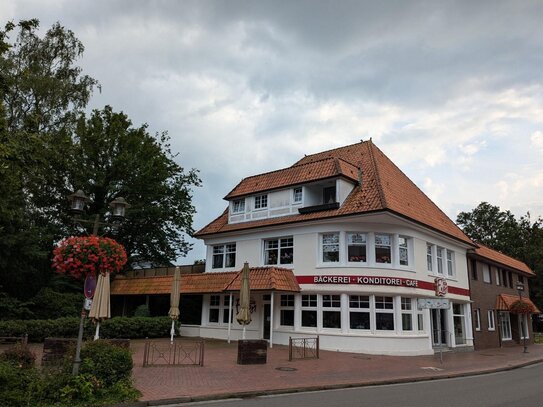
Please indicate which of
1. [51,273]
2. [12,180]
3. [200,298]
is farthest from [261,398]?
[51,273]

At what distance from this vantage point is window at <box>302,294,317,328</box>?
74.6 ft

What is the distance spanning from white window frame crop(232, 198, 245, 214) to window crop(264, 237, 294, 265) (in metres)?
3.20

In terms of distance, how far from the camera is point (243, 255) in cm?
2675

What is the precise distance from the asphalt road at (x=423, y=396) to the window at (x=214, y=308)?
15405 mm

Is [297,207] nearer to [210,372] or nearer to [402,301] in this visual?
[402,301]

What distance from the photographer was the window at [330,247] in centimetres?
2305

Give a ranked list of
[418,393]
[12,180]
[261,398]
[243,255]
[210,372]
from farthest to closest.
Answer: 1. [243,255]
2. [12,180]
3. [210,372]
4. [418,393]
5. [261,398]

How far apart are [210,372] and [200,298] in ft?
49.7

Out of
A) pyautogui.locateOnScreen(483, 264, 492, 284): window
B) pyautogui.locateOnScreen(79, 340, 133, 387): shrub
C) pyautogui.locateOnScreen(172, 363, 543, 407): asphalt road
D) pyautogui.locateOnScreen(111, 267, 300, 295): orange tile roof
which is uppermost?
pyautogui.locateOnScreen(483, 264, 492, 284): window

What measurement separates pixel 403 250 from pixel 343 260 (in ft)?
11.1

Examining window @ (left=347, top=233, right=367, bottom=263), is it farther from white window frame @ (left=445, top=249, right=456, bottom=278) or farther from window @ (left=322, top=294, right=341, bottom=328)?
white window frame @ (left=445, top=249, right=456, bottom=278)

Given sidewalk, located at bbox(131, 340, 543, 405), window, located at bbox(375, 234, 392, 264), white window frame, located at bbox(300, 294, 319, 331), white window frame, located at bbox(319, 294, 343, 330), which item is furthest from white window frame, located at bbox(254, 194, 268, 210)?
sidewalk, located at bbox(131, 340, 543, 405)

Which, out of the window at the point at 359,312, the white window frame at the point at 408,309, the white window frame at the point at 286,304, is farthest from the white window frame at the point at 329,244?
the white window frame at the point at 408,309

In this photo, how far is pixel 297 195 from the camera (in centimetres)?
2541
